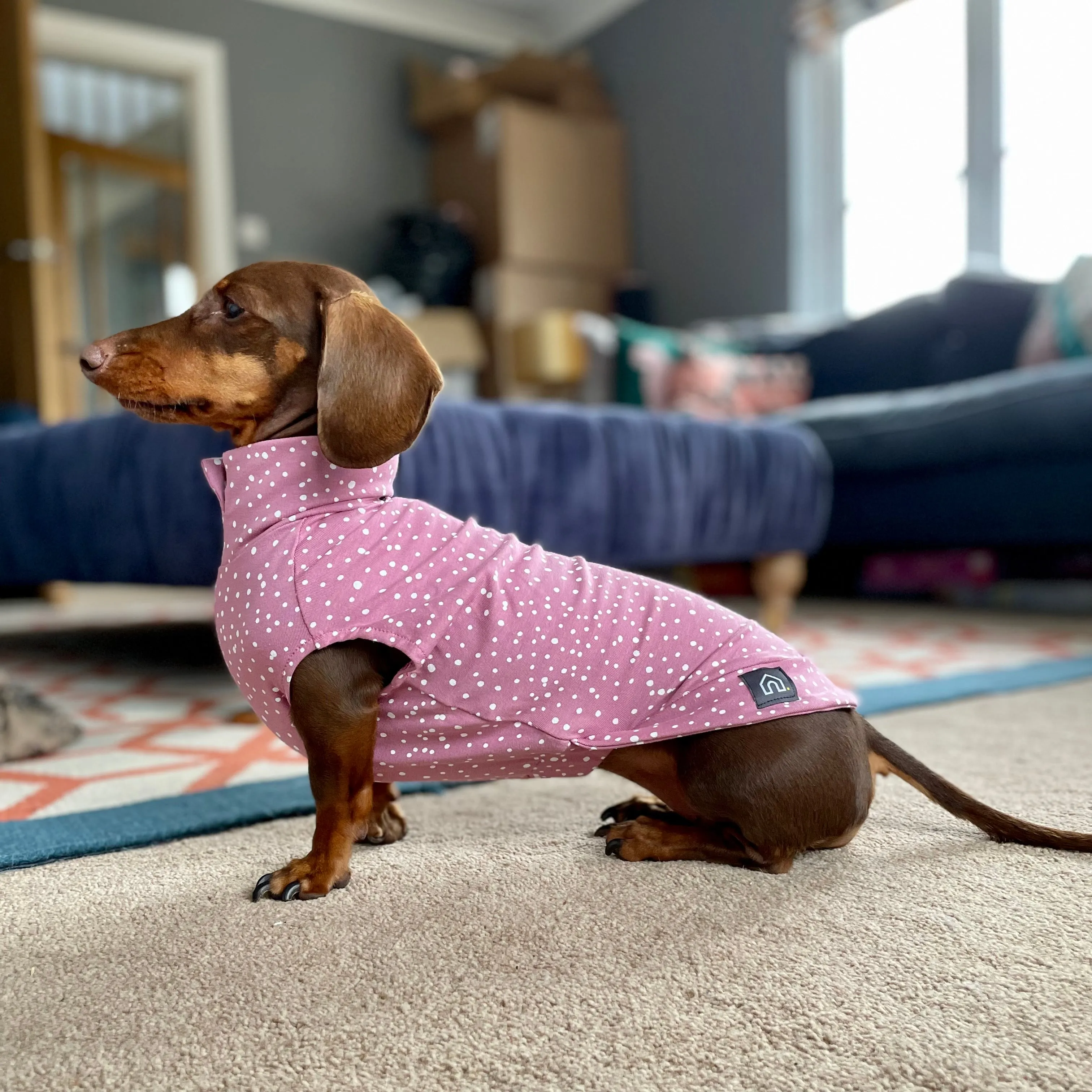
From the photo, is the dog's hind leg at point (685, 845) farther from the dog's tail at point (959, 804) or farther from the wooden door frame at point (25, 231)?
the wooden door frame at point (25, 231)

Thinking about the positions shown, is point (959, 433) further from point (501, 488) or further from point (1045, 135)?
point (1045, 135)

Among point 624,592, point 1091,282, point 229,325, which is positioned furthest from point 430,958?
point 1091,282

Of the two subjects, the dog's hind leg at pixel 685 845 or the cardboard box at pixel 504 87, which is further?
the cardboard box at pixel 504 87

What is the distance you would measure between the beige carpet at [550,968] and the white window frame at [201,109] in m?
5.01

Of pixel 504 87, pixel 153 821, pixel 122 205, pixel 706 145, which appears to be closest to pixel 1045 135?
pixel 706 145

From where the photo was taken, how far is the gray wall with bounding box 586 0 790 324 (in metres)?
5.07

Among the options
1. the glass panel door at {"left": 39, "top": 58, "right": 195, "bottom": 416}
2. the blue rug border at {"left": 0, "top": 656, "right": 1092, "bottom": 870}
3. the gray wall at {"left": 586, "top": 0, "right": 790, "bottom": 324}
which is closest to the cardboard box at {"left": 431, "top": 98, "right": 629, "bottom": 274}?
the gray wall at {"left": 586, "top": 0, "right": 790, "bottom": 324}

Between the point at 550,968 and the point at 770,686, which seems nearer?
the point at 550,968

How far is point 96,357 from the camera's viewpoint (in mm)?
960

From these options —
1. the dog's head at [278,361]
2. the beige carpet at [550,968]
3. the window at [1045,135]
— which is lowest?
the beige carpet at [550,968]

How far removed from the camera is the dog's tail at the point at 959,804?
973 millimetres

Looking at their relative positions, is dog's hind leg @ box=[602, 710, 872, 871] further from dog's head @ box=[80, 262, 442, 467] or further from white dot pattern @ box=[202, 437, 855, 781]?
dog's head @ box=[80, 262, 442, 467]

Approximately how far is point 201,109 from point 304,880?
556 cm

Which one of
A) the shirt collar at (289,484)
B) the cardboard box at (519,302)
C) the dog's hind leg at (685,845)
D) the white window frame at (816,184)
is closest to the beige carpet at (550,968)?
the dog's hind leg at (685,845)
